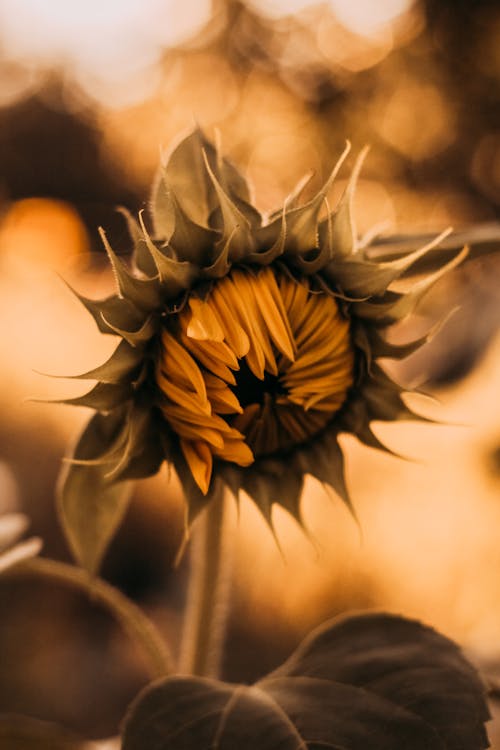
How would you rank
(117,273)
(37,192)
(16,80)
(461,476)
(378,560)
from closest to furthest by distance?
1. (117,273)
2. (461,476)
3. (378,560)
4. (16,80)
5. (37,192)

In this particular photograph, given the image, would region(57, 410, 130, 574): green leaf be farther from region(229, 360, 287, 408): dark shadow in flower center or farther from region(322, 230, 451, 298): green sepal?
region(322, 230, 451, 298): green sepal

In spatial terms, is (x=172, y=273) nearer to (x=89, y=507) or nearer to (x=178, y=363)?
(x=178, y=363)

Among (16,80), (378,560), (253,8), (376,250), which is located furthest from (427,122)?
(376,250)

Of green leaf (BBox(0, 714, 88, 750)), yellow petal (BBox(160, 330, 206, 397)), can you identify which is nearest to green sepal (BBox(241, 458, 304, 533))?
yellow petal (BBox(160, 330, 206, 397))

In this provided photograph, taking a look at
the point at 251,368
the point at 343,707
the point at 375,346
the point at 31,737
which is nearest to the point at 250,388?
the point at 251,368

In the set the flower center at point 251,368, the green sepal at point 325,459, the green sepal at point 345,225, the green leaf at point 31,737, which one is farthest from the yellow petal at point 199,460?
the green leaf at point 31,737

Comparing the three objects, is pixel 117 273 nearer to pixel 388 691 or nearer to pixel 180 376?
pixel 180 376
